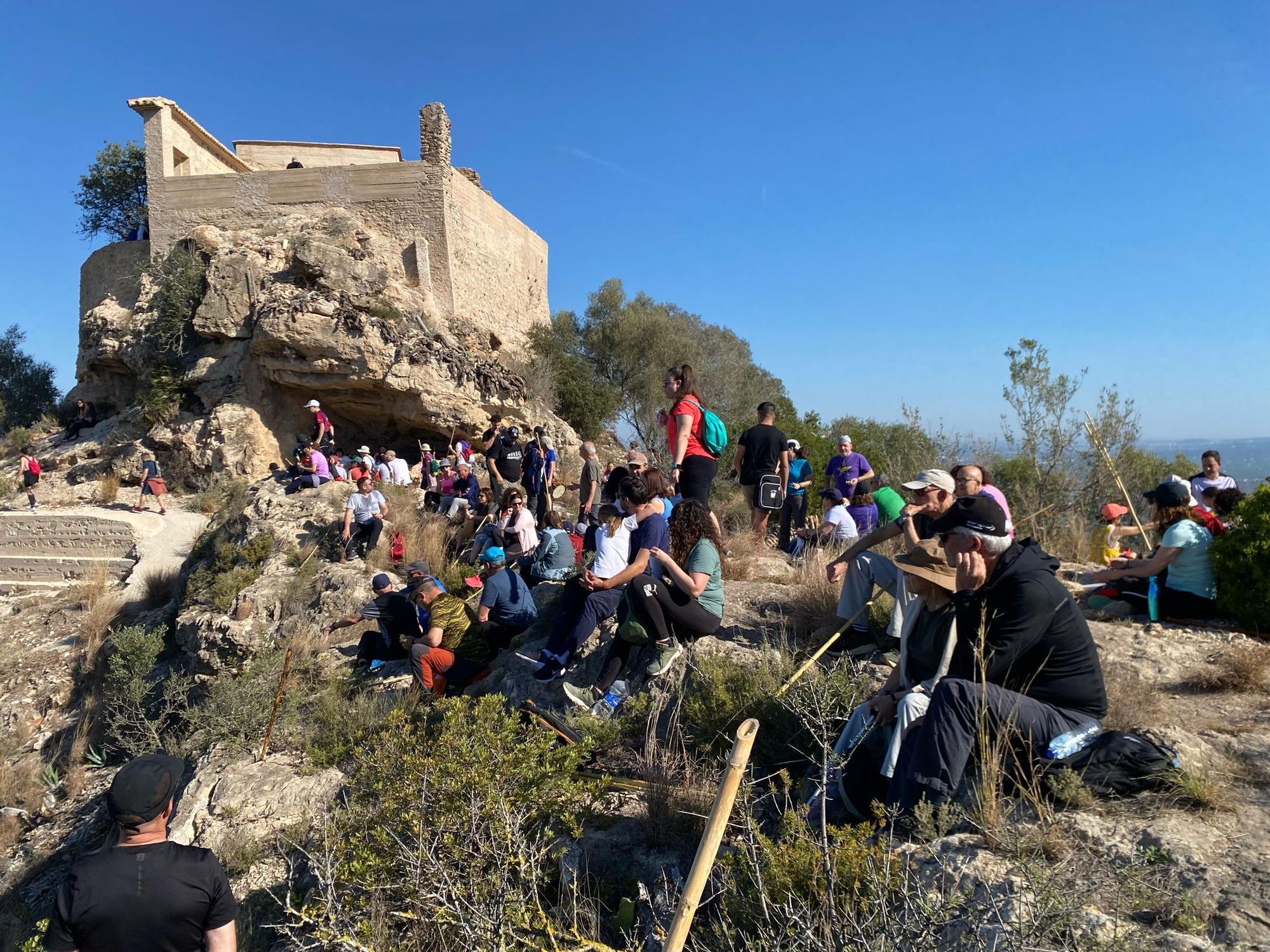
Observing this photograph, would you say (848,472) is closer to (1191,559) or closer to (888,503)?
(888,503)

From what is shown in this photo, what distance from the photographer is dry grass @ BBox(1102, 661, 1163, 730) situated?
346 centimetres

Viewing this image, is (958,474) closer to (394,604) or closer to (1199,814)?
(1199,814)

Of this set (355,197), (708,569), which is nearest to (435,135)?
(355,197)

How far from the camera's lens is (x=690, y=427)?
6527 millimetres

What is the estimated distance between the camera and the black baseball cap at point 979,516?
304 cm

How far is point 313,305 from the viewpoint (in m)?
16.4

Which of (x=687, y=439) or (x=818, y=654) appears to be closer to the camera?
(x=818, y=654)

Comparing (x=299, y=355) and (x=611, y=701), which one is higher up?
(x=299, y=355)

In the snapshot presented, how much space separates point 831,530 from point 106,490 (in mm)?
16770

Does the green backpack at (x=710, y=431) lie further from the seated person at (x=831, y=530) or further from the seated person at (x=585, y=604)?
the seated person at (x=585, y=604)

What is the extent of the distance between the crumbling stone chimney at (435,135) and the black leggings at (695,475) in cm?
1591

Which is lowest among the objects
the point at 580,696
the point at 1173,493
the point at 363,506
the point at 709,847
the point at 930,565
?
the point at 580,696

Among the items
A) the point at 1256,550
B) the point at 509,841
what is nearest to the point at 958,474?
the point at 1256,550

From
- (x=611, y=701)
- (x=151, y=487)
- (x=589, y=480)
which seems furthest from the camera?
(x=151, y=487)
